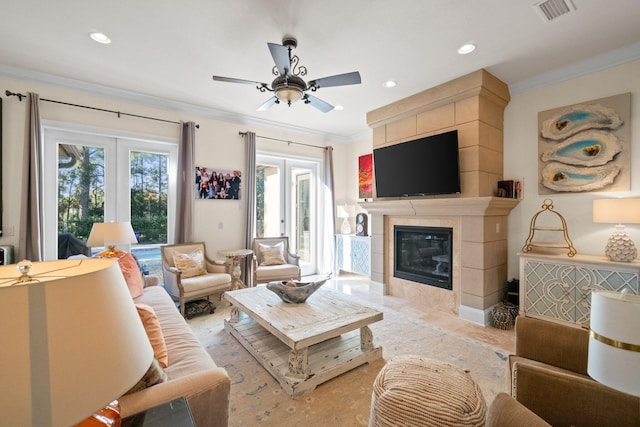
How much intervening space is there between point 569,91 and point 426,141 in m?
1.57

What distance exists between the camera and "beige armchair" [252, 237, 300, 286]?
4.34 m

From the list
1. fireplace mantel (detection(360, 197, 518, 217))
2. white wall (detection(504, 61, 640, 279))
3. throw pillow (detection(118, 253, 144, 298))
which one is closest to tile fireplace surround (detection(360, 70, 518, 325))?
fireplace mantel (detection(360, 197, 518, 217))

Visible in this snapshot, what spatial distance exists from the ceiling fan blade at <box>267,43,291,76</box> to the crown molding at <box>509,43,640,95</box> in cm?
299

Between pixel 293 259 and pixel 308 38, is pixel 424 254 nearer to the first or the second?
pixel 293 259

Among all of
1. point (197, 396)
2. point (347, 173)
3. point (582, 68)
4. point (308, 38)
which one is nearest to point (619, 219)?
point (582, 68)

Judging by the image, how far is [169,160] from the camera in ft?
14.1

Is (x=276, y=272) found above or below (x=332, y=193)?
below

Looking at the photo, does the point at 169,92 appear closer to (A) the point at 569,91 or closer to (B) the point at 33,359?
(B) the point at 33,359

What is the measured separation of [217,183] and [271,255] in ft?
4.72

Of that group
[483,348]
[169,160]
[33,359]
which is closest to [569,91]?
[483,348]

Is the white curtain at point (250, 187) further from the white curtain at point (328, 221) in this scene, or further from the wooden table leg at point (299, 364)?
the wooden table leg at point (299, 364)

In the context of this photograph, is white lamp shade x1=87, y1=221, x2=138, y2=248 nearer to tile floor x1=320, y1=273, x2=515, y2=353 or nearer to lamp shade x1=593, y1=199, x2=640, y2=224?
tile floor x1=320, y1=273, x2=515, y2=353

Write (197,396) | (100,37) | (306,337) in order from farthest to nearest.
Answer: (100,37), (306,337), (197,396)

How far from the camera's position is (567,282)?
9.70 ft
